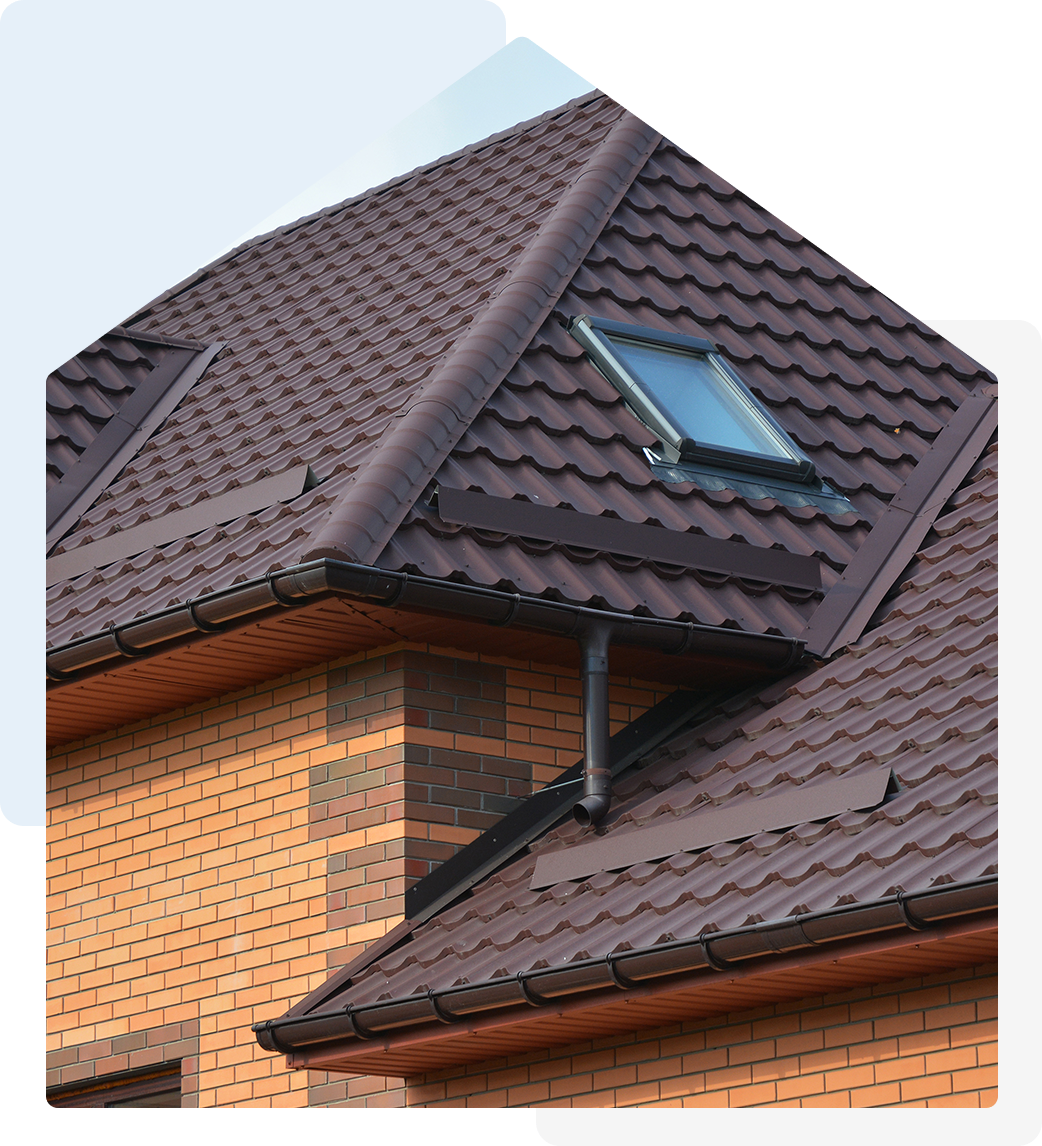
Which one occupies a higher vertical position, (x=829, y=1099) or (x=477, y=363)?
(x=477, y=363)

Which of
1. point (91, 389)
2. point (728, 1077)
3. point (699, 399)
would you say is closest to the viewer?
point (728, 1077)

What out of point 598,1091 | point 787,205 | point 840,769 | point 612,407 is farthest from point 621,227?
point 787,205

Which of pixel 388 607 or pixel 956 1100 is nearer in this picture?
pixel 956 1100

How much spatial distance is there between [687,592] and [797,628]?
0.54m

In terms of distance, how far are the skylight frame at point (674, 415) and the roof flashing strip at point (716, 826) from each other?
2011 millimetres

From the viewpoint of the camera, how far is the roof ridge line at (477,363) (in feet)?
21.6

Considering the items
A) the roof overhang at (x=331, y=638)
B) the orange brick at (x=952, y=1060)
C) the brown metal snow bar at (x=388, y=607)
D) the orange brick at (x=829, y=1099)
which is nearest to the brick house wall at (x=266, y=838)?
the roof overhang at (x=331, y=638)

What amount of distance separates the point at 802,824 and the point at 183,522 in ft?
10.6

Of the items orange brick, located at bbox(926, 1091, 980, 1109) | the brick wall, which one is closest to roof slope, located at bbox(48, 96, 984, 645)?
the brick wall

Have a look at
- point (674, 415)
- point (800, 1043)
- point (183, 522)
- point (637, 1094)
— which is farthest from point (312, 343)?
point (800, 1043)

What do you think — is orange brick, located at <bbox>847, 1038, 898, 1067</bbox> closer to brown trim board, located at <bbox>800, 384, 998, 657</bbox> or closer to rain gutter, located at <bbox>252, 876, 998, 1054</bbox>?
rain gutter, located at <bbox>252, 876, 998, 1054</bbox>

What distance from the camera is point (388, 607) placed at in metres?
6.42

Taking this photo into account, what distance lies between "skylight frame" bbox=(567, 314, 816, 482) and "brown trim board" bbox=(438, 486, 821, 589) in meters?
0.49

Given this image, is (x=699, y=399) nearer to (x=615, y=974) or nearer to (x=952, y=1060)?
(x=615, y=974)
